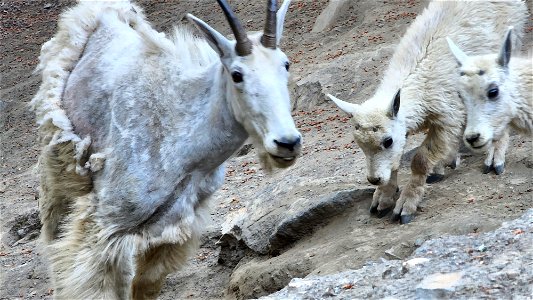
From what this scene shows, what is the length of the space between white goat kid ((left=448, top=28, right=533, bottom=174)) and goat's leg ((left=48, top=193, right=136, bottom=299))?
8.81ft

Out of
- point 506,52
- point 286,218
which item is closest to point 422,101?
point 506,52

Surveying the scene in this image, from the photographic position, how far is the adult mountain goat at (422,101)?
5938 mm

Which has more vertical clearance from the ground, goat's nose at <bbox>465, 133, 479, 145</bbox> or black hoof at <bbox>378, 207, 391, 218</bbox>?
goat's nose at <bbox>465, 133, 479, 145</bbox>

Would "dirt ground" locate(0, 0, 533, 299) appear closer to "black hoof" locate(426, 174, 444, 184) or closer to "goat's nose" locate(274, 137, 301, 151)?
"black hoof" locate(426, 174, 444, 184)

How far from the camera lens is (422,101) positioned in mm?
6344

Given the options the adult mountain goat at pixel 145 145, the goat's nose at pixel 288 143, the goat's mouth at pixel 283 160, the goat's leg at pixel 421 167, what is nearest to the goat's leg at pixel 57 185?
the adult mountain goat at pixel 145 145

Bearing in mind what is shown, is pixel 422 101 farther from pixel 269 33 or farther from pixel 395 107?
pixel 269 33

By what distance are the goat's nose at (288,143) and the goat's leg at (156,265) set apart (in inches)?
58.0

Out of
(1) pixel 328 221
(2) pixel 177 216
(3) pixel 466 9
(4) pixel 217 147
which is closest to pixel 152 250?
(2) pixel 177 216

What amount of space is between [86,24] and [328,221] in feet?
8.07

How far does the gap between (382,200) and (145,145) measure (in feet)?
7.05

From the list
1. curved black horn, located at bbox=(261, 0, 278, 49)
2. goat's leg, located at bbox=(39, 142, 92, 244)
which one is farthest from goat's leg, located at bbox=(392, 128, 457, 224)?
goat's leg, located at bbox=(39, 142, 92, 244)

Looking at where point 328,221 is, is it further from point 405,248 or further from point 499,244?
point 499,244

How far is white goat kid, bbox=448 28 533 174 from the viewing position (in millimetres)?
5684
